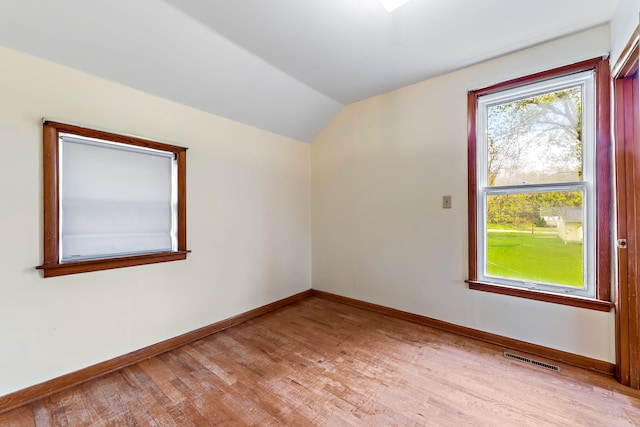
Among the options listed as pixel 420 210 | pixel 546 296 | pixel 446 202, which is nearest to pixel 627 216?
pixel 546 296

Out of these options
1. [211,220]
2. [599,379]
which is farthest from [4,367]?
[599,379]

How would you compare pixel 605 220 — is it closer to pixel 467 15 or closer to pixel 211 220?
pixel 467 15

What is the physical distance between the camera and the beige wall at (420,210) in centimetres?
213

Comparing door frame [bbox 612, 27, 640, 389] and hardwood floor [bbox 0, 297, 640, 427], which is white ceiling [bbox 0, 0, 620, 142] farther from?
hardwood floor [bbox 0, 297, 640, 427]

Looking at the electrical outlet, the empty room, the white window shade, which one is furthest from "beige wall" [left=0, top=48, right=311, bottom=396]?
the electrical outlet

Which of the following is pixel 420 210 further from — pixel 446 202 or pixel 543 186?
pixel 543 186

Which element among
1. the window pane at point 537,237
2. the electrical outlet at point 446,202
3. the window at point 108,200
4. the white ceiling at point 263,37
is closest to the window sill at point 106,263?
the window at point 108,200

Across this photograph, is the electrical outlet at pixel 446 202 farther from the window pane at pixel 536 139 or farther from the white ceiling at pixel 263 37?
the white ceiling at pixel 263 37

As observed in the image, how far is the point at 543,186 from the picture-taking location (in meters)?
2.21

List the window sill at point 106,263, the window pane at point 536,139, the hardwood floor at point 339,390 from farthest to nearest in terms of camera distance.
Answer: the window pane at point 536,139 < the window sill at point 106,263 < the hardwood floor at point 339,390

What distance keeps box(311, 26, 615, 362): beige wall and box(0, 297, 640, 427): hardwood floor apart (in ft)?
1.05

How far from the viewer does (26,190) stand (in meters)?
1.70

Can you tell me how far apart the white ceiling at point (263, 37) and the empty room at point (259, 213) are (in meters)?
0.02

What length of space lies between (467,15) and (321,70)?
1280 millimetres
